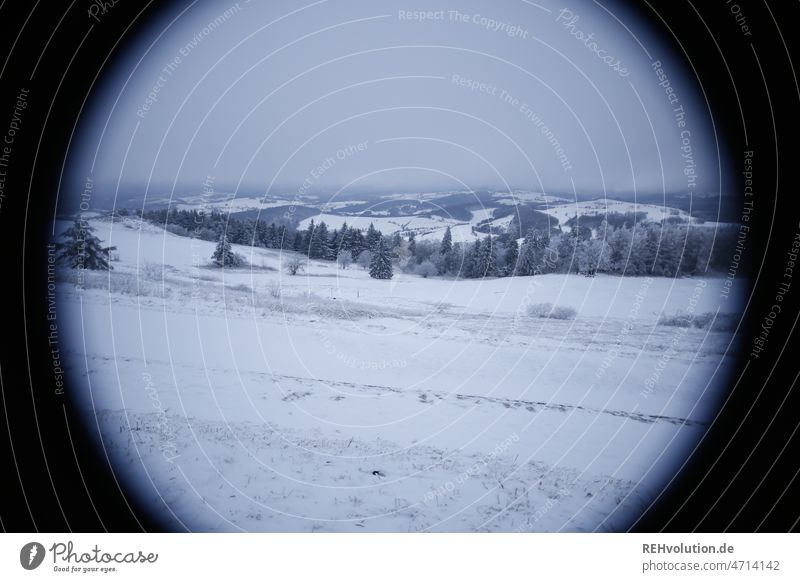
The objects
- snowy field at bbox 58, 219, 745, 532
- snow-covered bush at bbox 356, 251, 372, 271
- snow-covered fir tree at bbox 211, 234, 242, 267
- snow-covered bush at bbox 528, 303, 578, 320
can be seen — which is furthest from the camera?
snow-covered bush at bbox 356, 251, 372, 271

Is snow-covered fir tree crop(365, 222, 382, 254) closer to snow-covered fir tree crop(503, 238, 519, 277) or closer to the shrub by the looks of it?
snow-covered fir tree crop(503, 238, 519, 277)

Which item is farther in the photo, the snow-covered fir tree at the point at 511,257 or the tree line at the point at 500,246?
the snow-covered fir tree at the point at 511,257

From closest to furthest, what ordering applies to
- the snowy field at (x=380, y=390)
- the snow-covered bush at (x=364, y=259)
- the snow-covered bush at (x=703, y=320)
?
the snowy field at (x=380, y=390) < the snow-covered bush at (x=703, y=320) < the snow-covered bush at (x=364, y=259)

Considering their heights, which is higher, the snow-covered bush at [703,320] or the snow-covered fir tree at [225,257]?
the snow-covered fir tree at [225,257]

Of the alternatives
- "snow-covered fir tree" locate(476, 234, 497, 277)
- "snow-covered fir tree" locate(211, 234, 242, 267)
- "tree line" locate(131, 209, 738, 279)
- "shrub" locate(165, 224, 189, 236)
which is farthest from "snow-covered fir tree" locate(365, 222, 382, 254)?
"shrub" locate(165, 224, 189, 236)

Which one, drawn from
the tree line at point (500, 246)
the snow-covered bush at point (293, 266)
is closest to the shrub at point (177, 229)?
the tree line at point (500, 246)

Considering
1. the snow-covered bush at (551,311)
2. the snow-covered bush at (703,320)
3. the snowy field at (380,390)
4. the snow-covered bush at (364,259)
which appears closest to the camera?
the snowy field at (380,390)

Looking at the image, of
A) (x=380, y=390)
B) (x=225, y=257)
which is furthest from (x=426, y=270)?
(x=225, y=257)
